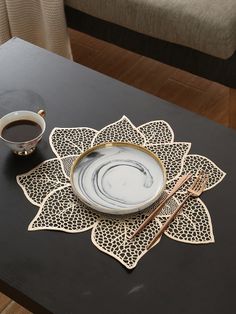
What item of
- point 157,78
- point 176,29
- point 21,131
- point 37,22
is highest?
point 21,131

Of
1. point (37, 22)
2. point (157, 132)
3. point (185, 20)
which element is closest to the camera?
point (157, 132)

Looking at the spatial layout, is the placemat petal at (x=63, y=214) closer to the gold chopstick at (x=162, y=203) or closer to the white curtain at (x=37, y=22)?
the gold chopstick at (x=162, y=203)

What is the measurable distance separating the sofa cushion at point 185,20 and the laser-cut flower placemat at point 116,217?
55 cm

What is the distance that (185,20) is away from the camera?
1.82 metres

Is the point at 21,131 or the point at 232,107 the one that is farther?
the point at 232,107

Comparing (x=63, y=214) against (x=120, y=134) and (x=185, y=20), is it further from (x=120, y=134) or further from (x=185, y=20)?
(x=185, y=20)

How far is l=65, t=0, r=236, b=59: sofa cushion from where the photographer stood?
1.78 metres

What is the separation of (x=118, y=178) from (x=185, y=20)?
0.78m

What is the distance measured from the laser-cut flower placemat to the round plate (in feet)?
0.06

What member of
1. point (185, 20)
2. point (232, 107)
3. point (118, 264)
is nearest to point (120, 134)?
point (118, 264)

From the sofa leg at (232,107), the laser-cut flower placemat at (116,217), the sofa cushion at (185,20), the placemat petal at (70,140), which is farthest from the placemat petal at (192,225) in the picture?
the sofa leg at (232,107)

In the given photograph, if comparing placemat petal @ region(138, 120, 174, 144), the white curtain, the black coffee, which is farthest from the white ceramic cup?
the white curtain

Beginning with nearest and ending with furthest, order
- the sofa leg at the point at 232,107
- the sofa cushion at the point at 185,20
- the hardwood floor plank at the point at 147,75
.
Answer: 1. the sofa cushion at the point at 185,20
2. the sofa leg at the point at 232,107
3. the hardwood floor plank at the point at 147,75

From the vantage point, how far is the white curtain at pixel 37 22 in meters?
2.08
